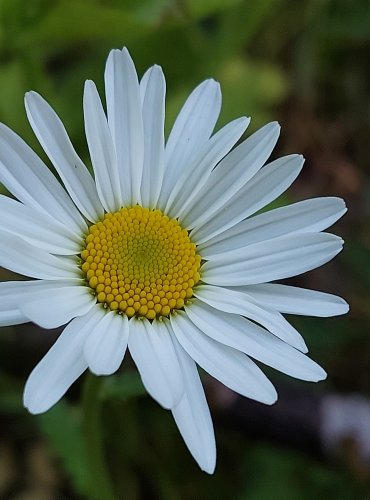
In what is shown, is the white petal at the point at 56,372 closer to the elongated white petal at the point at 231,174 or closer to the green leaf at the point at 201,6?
the elongated white petal at the point at 231,174

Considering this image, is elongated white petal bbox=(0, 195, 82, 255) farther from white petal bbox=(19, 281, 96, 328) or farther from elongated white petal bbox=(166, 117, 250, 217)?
elongated white petal bbox=(166, 117, 250, 217)

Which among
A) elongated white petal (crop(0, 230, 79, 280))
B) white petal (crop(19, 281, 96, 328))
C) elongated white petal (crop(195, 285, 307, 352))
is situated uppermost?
elongated white petal (crop(195, 285, 307, 352))

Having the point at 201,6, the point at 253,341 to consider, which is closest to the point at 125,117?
the point at 253,341

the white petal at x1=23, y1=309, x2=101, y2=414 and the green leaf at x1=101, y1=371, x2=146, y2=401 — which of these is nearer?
the white petal at x1=23, y1=309, x2=101, y2=414

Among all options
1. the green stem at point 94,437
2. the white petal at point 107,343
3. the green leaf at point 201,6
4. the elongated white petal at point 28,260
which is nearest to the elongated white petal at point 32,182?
the elongated white petal at point 28,260

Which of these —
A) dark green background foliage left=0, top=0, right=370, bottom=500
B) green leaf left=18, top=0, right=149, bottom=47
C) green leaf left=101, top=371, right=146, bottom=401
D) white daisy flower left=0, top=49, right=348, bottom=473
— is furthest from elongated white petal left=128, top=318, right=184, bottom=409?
green leaf left=18, top=0, right=149, bottom=47

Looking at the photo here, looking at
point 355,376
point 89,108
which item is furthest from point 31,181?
point 355,376

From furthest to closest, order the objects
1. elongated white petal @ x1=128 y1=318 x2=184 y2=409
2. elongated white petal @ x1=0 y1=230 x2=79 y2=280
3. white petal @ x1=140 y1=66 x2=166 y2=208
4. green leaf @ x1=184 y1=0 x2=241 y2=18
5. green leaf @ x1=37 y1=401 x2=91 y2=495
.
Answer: green leaf @ x1=184 y1=0 x2=241 y2=18 → green leaf @ x1=37 y1=401 x2=91 y2=495 → white petal @ x1=140 y1=66 x2=166 y2=208 → elongated white petal @ x1=0 y1=230 x2=79 y2=280 → elongated white petal @ x1=128 y1=318 x2=184 y2=409

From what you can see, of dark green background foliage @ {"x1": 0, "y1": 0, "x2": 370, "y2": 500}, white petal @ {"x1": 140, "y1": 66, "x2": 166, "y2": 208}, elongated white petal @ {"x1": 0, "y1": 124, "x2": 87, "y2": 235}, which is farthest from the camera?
dark green background foliage @ {"x1": 0, "y1": 0, "x2": 370, "y2": 500}
